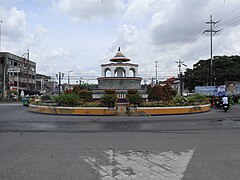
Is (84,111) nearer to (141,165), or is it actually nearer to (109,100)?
(109,100)

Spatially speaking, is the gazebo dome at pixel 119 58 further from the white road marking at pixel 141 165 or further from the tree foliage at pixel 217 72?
the tree foliage at pixel 217 72

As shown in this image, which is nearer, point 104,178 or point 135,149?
point 104,178

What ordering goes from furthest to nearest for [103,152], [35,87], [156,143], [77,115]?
1. [35,87]
2. [77,115]
3. [156,143]
4. [103,152]

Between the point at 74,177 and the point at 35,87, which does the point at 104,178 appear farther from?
the point at 35,87

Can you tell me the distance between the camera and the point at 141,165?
6074mm

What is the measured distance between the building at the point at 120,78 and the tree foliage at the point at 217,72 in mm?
26960

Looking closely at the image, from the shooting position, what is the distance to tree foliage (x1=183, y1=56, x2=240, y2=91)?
185 feet

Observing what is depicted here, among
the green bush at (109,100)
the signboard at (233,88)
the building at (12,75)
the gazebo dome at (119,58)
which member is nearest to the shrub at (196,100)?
the green bush at (109,100)

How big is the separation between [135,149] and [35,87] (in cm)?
8660

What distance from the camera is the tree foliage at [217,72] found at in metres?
56.3

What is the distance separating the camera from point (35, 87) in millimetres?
89750

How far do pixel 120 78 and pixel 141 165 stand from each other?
76.0ft

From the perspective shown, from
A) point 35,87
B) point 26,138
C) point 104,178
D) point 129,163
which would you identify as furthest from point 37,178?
point 35,87

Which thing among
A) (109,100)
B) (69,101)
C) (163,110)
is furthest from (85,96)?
(163,110)
